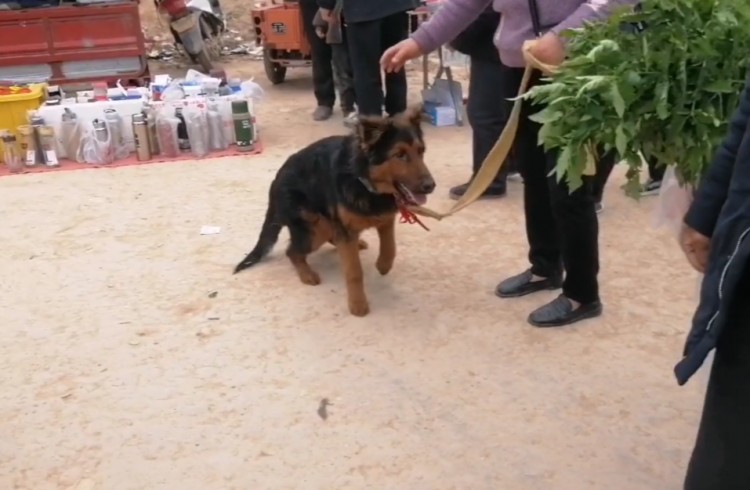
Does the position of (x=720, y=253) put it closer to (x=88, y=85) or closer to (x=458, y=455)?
(x=458, y=455)

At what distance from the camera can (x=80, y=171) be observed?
5430 millimetres

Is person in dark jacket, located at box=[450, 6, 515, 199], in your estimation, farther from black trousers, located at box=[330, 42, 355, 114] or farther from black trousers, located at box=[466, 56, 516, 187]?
black trousers, located at box=[330, 42, 355, 114]

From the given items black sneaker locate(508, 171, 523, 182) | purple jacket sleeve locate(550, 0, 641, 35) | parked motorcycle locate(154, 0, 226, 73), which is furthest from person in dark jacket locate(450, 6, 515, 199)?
parked motorcycle locate(154, 0, 226, 73)

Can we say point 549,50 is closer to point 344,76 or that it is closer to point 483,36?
point 483,36

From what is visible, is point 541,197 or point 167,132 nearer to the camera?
point 541,197

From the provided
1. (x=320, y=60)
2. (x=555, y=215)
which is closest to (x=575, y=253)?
(x=555, y=215)

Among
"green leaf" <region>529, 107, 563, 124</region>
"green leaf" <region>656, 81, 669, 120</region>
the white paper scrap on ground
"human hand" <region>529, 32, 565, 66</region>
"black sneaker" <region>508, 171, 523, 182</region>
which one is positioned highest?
"human hand" <region>529, 32, 565, 66</region>

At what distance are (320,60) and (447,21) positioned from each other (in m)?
3.37

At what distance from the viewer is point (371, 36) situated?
5.15 meters

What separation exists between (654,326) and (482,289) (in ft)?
2.43

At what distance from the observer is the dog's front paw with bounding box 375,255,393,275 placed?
12.0ft

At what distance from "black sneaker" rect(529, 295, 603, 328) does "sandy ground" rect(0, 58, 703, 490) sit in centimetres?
6

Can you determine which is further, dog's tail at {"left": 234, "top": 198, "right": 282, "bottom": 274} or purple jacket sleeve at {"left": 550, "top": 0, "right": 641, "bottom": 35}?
dog's tail at {"left": 234, "top": 198, "right": 282, "bottom": 274}

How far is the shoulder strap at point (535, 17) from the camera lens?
109 inches
